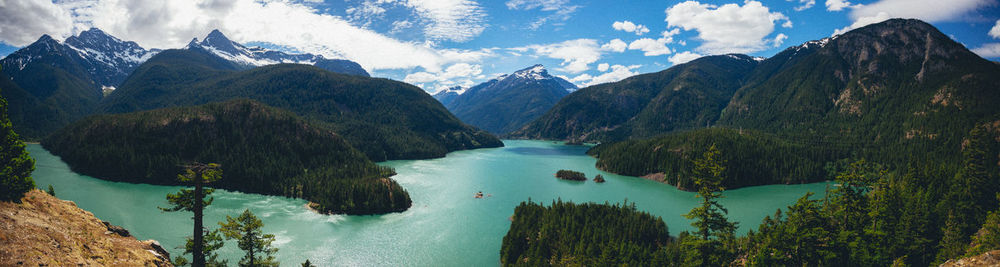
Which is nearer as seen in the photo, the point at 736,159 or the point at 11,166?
the point at 11,166

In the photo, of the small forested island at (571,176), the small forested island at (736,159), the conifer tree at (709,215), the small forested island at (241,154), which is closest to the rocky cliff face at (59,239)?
the conifer tree at (709,215)

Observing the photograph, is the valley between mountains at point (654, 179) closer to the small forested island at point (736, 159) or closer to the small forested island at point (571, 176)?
the small forested island at point (736, 159)

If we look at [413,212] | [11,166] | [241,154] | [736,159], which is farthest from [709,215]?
[241,154]

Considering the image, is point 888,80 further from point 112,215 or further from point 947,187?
point 112,215

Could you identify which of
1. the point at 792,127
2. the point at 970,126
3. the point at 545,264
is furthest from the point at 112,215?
the point at 792,127

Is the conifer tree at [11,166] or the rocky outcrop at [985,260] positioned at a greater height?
the conifer tree at [11,166]

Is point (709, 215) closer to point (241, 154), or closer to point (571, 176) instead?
point (571, 176)
